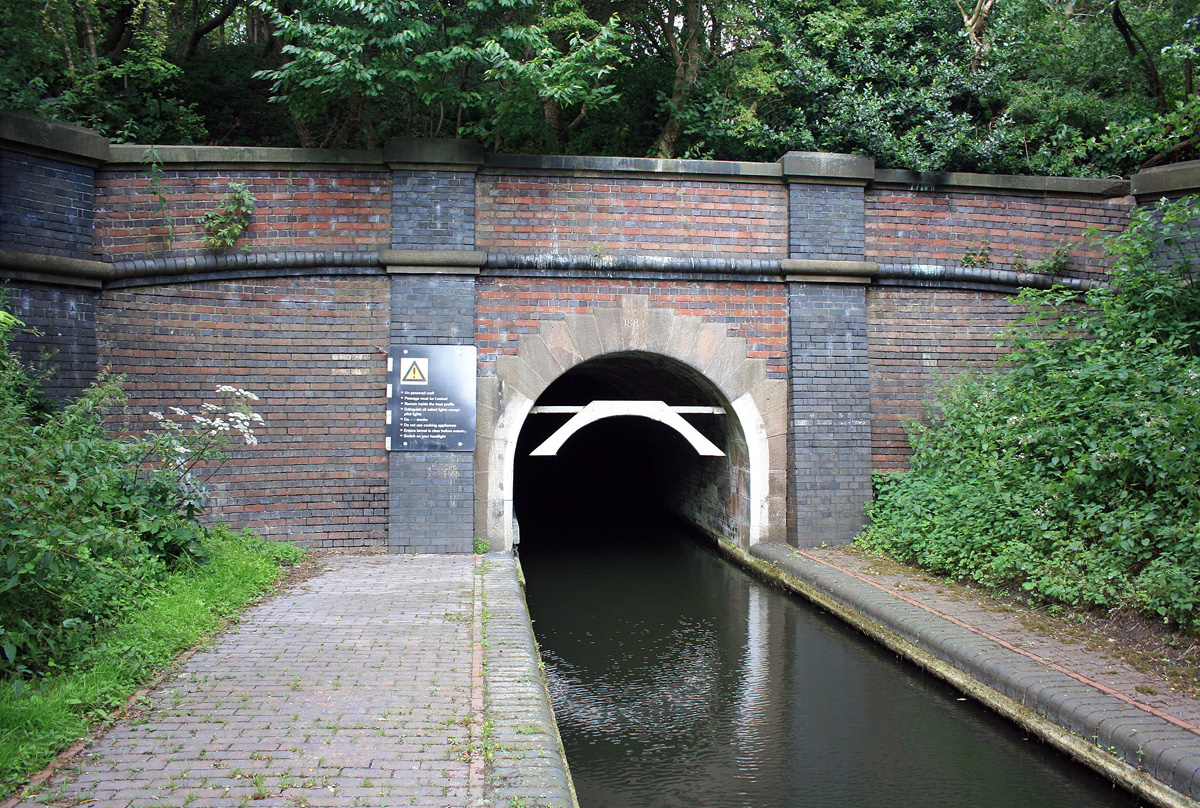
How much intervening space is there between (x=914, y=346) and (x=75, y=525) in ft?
24.1


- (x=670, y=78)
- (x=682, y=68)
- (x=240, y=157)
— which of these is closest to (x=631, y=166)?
(x=682, y=68)

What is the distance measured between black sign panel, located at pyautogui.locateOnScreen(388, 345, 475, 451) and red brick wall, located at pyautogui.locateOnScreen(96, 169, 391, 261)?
111 centimetres

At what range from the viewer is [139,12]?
36.9 ft

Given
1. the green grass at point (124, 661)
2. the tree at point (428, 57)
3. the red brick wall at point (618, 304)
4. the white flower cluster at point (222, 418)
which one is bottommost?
the green grass at point (124, 661)

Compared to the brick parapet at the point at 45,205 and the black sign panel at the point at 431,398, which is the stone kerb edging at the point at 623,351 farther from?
the brick parapet at the point at 45,205

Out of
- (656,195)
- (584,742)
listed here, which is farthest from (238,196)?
(584,742)

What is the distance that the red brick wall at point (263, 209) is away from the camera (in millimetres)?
7527

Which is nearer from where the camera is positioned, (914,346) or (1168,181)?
(1168,181)

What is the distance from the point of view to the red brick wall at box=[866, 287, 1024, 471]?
850cm

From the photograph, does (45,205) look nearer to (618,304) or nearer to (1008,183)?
(618,304)

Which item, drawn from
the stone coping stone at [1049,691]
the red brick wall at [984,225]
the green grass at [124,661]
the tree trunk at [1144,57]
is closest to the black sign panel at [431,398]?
the green grass at [124,661]

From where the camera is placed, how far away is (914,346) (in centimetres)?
858

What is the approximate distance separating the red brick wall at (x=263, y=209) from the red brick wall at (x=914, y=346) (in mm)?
4938

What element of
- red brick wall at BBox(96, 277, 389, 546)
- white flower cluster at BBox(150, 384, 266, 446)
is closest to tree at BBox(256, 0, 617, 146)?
red brick wall at BBox(96, 277, 389, 546)
